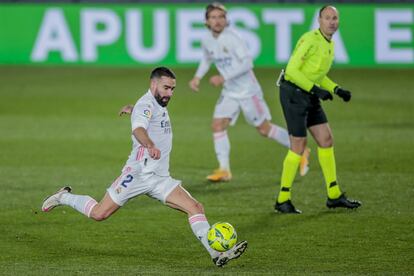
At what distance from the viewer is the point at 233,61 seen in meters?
14.0

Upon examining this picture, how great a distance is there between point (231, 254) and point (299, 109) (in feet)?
10.0

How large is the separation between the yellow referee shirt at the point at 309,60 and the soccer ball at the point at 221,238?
282 cm

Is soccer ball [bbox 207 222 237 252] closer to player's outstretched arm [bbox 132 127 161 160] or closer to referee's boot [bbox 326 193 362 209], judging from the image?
player's outstretched arm [bbox 132 127 161 160]

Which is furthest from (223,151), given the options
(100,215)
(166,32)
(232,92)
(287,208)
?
(166,32)

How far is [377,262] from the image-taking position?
9.28 m

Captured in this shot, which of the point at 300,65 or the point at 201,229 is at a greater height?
the point at 300,65

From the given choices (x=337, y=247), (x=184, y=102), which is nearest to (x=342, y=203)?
(x=337, y=247)

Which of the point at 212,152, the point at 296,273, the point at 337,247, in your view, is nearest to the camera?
the point at 296,273

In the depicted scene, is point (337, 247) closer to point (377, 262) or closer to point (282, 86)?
point (377, 262)

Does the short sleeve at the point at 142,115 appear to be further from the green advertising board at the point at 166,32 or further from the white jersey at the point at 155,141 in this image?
the green advertising board at the point at 166,32

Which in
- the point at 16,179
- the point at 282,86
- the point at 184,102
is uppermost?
the point at 282,86

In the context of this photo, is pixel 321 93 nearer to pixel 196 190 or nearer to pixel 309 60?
pixel 309 60

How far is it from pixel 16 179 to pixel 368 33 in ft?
44.8

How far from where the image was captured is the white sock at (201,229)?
9016mm
